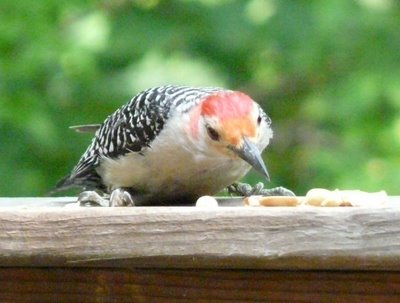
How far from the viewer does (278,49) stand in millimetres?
7453

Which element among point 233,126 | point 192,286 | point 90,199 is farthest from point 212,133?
point 192,286

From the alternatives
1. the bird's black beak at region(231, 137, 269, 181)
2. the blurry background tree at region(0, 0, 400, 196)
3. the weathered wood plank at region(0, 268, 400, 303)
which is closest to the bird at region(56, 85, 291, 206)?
the bird's black beak at region(231, 137, 269, 181)

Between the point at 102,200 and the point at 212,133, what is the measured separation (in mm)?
577

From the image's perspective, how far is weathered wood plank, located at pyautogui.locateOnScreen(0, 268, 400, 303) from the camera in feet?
7.71

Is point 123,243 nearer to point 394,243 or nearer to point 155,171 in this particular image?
point 394,243

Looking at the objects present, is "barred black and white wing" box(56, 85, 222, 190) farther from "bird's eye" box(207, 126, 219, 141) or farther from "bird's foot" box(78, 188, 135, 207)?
"bird's foot" box(78, 188, 135, 207)

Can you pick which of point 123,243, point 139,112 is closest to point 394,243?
point 123,243

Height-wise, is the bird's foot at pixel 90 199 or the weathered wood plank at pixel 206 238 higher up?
the weathered wood plank at pixel 206 238

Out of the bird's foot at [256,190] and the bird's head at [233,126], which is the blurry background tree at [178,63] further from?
the bird's head at [233,126]

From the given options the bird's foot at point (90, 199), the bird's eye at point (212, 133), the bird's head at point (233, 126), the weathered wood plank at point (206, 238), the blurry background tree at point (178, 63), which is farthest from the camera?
the blurry background tree at point (178, 63)

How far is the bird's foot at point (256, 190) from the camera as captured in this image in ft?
13.0

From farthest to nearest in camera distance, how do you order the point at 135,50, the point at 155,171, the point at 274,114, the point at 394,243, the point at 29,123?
the point at 274,114 < the point at 135,50 < the point at 29,123 < the point at 155,171 < the point at 394,243

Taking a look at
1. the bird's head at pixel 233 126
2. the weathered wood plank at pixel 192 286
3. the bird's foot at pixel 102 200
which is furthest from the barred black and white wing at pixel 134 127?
the weathered wood plank at pixel 192 286

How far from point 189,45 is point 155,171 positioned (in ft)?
10.4
